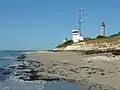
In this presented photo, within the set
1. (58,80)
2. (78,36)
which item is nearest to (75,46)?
(78,36)

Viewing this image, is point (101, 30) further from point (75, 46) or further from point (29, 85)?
point (29, 85)

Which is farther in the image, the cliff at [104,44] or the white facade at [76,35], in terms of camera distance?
the white facade at [76,35]

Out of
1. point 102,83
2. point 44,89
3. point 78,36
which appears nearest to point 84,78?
point 102,83

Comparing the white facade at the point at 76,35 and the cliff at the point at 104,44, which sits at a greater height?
the white facade at the point at 76,35

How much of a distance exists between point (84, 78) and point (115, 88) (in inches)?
228

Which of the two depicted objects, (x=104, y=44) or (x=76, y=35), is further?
(x=76, y=35)

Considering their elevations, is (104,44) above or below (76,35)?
below

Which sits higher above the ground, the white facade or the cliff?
the white facade

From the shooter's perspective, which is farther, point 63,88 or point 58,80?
point 58,80

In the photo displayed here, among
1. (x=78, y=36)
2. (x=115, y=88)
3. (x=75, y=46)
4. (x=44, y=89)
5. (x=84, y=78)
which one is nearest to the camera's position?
(x=115, y=88)

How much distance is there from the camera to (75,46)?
397 ft

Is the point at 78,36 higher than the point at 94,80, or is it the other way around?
the point at 78,36

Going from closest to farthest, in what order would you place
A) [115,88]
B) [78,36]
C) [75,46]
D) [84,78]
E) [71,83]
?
[115,88], [71,83], [84,78], [75,46], [78,36]

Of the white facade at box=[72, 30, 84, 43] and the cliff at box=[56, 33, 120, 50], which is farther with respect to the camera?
the white facade at box=[72, 30, 84, 43]
